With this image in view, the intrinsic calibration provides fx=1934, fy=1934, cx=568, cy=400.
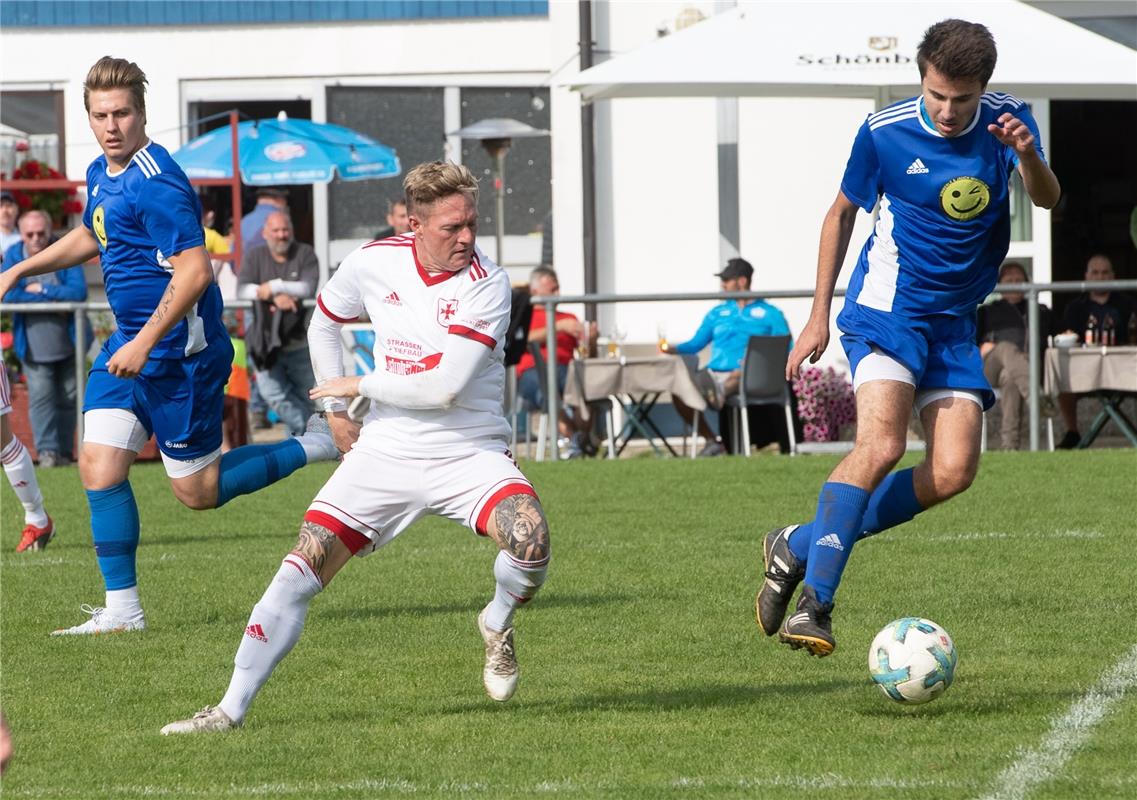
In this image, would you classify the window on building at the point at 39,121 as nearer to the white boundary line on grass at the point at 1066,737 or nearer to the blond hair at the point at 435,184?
Answer: the blond hair at the point at 435,184

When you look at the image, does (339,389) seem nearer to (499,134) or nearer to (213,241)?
(213,241)

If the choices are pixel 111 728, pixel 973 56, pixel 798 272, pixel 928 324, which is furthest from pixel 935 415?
pixel 798 272

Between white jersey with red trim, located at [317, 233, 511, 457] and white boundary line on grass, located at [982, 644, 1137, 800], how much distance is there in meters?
1.88

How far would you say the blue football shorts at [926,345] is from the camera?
20.4 feet

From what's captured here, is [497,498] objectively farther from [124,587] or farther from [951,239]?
[124,587]

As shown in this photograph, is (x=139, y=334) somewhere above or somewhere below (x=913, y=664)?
above

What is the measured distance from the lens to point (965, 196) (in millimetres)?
6168

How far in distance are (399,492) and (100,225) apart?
2.35 m

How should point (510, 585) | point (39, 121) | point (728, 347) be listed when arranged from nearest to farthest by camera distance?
1. point (510, 585)
2. point (728, 347)
3. point (39, 121)

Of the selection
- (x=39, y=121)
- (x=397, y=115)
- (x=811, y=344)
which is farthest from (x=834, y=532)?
(x=39, y=121)

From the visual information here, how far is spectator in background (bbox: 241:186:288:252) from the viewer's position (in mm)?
17016

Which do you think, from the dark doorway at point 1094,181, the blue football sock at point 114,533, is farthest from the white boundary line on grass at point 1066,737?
the dark doorway at point 1094,181

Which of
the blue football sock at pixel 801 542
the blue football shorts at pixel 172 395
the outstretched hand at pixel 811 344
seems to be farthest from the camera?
the blue football shorts at pixel 172 395

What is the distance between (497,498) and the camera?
581cm
